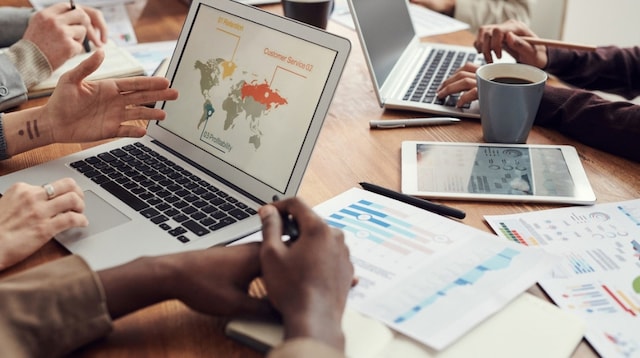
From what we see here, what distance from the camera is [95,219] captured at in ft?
3.07

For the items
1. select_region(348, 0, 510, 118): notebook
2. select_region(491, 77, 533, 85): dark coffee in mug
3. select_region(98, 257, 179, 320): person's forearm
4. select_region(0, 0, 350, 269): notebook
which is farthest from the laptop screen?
select_region(98, 257, 179, 320): person's forearm

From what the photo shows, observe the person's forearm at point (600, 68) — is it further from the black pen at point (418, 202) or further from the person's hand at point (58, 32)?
the person's hand at point (58, 32)

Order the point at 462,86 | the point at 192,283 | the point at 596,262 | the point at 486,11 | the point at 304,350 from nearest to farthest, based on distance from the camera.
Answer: the point at 304,350, the point at 192,283, the point at 596,262, the point at 462,86, the point at 486,11

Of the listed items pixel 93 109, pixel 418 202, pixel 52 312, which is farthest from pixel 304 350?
pixel 93 109

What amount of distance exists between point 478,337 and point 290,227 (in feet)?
0.76

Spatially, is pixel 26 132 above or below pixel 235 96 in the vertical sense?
below

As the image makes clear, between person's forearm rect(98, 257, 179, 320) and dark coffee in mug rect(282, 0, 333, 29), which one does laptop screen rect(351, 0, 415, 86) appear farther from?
person's forearm rect(98, 257, 179, 320)

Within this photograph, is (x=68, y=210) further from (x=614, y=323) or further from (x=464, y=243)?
(x=614, y=323)

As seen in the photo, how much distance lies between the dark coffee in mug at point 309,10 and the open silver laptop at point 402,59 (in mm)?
122

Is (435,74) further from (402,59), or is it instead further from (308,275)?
(308,275)

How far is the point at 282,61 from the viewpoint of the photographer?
3.28 ft

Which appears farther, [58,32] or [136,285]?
[58,32]

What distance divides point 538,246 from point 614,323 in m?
0.16

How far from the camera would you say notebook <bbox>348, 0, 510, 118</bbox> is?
4.33 ft
